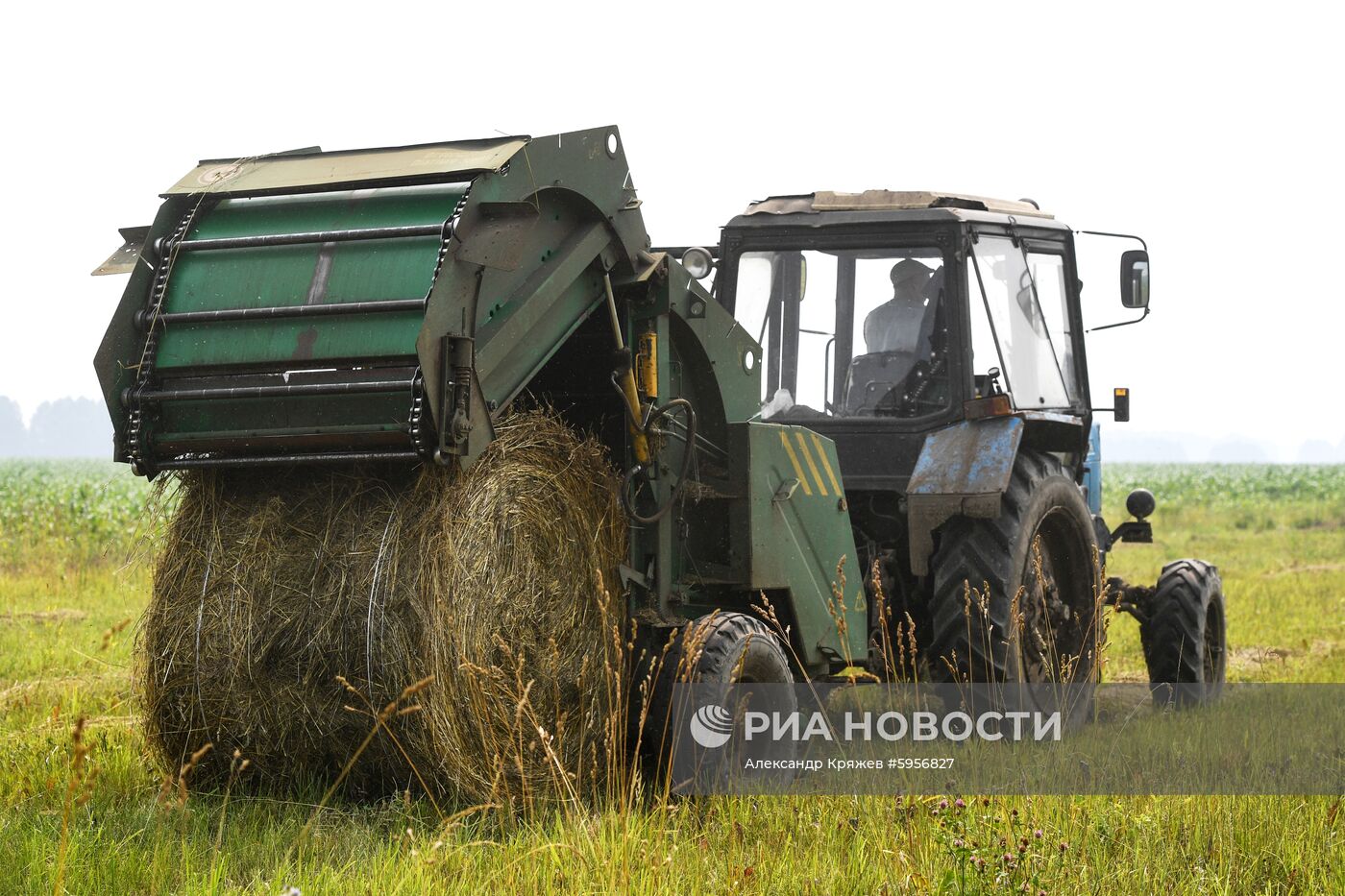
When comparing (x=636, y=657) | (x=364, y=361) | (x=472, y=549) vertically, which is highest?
(x=364, y=361)

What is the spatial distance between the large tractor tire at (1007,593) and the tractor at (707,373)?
17 millimetres

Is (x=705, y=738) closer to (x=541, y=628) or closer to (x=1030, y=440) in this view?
(x=541, y=628)

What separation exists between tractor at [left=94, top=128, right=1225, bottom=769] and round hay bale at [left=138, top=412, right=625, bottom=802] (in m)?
0.18

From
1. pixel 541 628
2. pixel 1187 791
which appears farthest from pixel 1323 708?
pixel 541 628

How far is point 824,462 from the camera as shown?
6.23 meters

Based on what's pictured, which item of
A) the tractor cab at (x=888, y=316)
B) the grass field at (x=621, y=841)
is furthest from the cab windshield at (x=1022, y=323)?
the grass field at (x=621, y=841)

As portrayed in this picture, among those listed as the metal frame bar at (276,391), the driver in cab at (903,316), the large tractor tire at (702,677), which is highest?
the driver in cab at (903,316)

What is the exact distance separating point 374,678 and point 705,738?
1.21 metres

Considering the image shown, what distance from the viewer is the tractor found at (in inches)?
179

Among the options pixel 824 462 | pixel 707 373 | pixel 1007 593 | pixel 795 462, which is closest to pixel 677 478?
pixel 707 373

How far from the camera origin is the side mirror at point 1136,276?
25.6 feet

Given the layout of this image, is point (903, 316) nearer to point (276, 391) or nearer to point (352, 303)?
point (352, 303)

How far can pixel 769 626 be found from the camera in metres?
5.84

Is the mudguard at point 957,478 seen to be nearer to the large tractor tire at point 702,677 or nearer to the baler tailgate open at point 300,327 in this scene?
the large tractor tire at point 702,677
